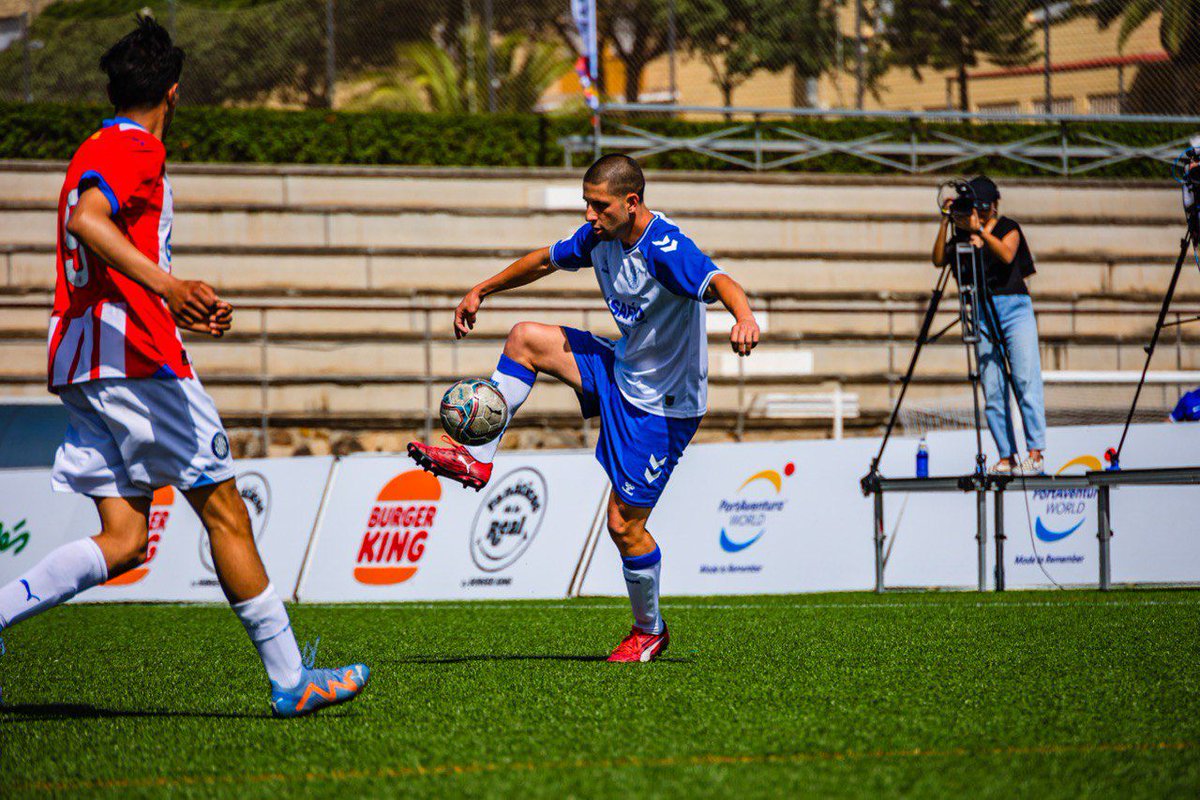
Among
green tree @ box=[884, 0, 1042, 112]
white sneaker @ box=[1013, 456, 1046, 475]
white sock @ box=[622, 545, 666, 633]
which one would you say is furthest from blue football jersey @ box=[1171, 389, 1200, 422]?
green tree @ box=[884, 0, 1042, 112]

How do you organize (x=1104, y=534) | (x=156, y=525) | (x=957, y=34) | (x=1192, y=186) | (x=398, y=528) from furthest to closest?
(x=957, y=34), (x=156, y=525), (x=398, y=528), (x=1104, y=534), (x=1192, y=186)

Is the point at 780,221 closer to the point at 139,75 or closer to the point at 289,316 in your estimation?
the point at 289,316

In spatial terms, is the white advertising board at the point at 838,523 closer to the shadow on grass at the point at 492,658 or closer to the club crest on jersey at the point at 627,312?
the shadow on grass at the point at 492,658

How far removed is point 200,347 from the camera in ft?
55.2

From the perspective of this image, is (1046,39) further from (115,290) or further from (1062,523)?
(115,290)

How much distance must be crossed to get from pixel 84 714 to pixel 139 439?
1.12 m

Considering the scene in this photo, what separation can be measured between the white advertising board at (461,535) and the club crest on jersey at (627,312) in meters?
4.50

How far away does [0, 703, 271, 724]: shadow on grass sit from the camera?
4.41 meters

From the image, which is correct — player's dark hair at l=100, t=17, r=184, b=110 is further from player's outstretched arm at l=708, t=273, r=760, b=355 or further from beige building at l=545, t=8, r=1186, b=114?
beige building at l=545, t=8, r=1186, b=114

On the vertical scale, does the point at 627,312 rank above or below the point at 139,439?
above

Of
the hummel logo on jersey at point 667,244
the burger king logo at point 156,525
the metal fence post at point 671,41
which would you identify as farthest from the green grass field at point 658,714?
the metal fence post at point 671,41

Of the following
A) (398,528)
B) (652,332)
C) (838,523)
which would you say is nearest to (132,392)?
(652,332)

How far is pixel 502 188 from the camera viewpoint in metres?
18.3

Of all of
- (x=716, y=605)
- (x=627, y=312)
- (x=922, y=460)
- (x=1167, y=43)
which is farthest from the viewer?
(x=1167, y=43)
